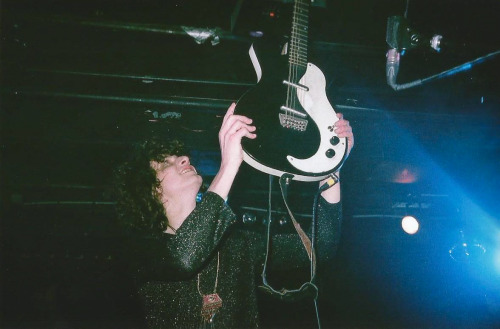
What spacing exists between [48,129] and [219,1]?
2.03 meters

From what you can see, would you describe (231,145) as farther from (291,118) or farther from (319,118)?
(319,118)

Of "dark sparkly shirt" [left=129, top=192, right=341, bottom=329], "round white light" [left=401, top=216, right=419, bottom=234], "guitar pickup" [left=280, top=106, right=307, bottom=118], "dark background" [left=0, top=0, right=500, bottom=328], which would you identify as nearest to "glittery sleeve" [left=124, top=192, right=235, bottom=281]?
"dark sparkly shirt" [left=129, top=192, right=341, bottom=329]

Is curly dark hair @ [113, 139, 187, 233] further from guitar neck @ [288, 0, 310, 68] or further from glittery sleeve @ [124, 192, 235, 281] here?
guitar neck @ [288, 0, 310, 68]

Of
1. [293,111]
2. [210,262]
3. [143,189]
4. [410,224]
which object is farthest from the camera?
[410,224]

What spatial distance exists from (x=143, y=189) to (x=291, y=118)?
1.19 meters

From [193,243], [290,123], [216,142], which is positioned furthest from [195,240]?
[216,142]

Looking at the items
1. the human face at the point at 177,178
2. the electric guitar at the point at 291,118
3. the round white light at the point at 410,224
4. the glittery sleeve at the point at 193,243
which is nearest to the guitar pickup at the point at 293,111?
the electric guitar at the point at 291,118

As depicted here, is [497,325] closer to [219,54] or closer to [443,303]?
[443,303]

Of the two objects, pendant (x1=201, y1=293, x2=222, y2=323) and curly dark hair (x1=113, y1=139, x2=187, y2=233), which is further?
curly dark hair (x1=113, y1=139, x2=187, y2=233)

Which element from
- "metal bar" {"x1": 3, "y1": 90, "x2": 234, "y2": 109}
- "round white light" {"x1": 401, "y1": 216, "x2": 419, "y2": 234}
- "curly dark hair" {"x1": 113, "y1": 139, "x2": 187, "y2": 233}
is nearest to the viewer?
Answer: "curly dark hair" {"x1": 113, "y1": 139, "x2": 187, "y2": 233}

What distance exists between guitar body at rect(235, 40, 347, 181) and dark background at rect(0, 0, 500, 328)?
16 centimetres

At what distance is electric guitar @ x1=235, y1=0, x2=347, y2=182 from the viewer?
1464 mm

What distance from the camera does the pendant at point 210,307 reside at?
1739 millimetres

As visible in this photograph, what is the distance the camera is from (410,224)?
3.69 metres
